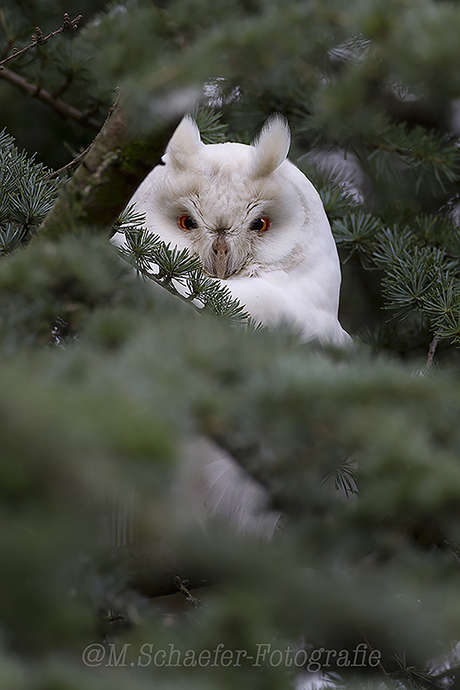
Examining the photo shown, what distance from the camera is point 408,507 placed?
68 centimetres

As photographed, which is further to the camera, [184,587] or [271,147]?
[271,147]

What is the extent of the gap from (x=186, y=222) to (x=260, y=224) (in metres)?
0.27

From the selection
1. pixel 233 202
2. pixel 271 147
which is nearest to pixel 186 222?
pixel 233 202

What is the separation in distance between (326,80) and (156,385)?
2014 mm

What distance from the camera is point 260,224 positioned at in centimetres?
254

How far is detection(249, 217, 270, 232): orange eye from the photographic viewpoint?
2.53 meters

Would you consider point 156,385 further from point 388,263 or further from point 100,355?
point 388,263

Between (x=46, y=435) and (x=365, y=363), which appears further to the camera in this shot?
(x=365, y=363)

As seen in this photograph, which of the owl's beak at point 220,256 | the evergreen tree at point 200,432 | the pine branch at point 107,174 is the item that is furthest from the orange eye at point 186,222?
the pine branch at point 107,174

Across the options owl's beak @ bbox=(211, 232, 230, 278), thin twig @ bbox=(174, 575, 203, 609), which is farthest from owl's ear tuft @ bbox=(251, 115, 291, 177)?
thin twig @ bbox=(174, 575, 203, 609)

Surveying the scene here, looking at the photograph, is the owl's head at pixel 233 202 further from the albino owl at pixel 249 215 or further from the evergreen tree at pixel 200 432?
the evergreen tree at pixel 200 432

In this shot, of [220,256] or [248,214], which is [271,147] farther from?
[220,256]

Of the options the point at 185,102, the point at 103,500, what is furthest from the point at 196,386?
the point at 185,102

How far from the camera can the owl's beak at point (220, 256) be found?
8.03 ft
